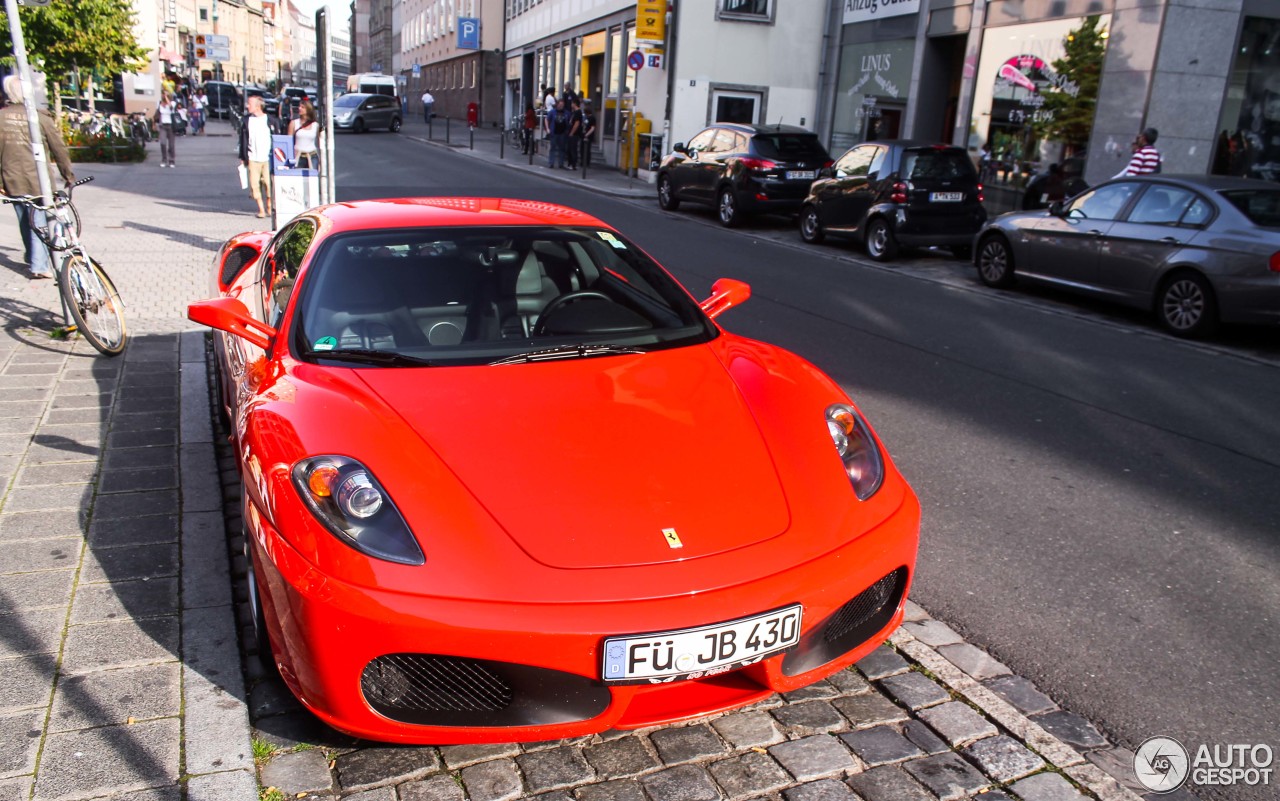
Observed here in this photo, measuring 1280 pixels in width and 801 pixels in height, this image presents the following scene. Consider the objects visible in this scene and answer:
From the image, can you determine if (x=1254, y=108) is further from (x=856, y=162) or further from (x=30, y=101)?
(x=30, y=101)

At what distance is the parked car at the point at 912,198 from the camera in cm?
1364

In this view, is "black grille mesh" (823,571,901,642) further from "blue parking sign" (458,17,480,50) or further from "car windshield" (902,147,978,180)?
"blue parking sign" (458,17,480,50)

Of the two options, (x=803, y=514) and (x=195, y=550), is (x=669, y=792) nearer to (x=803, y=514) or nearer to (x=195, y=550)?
(x=803, y=514)

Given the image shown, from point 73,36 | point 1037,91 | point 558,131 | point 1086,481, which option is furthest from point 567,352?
point 73,36

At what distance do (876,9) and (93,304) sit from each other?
66.5ft

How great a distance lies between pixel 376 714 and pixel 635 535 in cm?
80

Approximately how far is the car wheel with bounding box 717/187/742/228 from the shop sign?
711cm

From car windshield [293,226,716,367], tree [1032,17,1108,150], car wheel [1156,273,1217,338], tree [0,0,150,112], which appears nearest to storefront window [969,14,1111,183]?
tree [1032,17,1108,150]

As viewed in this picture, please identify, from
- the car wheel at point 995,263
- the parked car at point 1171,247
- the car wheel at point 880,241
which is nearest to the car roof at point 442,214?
the parked car at point 1171,247

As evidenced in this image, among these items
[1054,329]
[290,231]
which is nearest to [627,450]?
[290,231]

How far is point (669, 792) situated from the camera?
2619 millimetres

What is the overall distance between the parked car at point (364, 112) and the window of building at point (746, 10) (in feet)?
73.0

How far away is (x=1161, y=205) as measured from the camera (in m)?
9.77

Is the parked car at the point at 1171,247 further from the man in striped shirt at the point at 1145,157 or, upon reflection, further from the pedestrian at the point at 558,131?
the pedestrian at the point at 558,131
